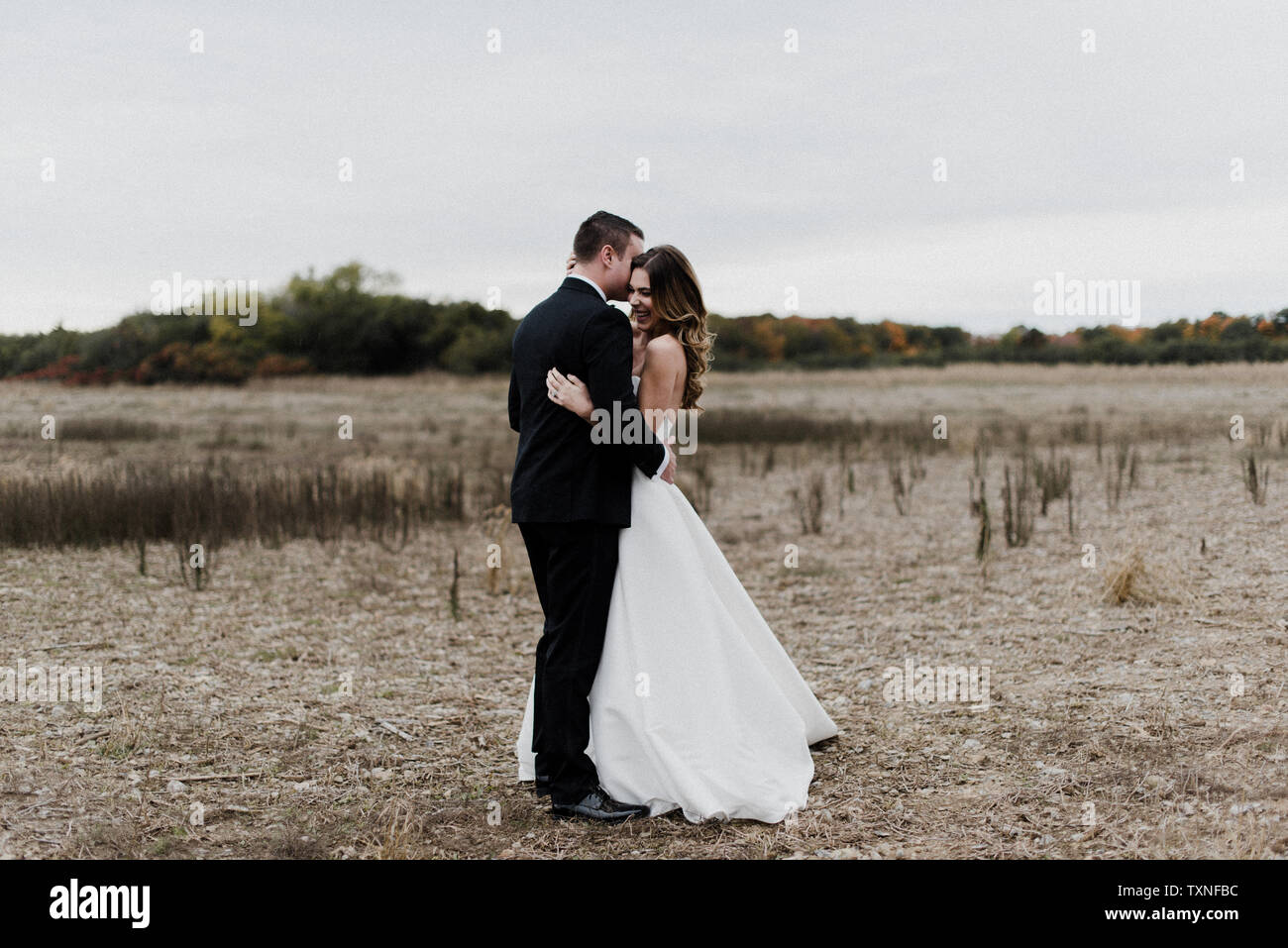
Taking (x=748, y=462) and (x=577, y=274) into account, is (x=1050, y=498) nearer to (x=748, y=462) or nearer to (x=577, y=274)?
(x=748, y=462)

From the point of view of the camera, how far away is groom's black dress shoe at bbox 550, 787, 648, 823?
4371mm

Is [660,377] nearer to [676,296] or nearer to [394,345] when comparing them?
[676,296]

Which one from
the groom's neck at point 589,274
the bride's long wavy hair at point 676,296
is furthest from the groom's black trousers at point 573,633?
the groom's neck at point 589,274

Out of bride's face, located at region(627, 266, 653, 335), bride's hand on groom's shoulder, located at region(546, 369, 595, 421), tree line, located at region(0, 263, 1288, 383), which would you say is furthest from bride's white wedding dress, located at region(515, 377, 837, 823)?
tree line, located at region(0, 263, 1288, 383)

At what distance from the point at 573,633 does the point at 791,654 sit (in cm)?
351

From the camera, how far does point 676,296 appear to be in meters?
4.52

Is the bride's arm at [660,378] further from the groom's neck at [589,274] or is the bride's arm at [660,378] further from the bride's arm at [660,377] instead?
the groom's neck at [589,274]

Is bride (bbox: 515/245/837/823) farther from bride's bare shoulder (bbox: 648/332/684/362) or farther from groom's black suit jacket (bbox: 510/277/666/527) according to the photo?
groom's black suit jacket (bbox: 510/277/666/527)

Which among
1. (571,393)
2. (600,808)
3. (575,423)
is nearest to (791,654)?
(600,808)

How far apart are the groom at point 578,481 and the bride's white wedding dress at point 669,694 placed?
0.07 m

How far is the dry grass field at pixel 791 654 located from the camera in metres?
4.30

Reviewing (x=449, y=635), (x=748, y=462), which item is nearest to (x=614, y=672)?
(x=449, y=635)

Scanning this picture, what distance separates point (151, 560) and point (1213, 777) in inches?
368

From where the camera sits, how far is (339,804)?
475cm
